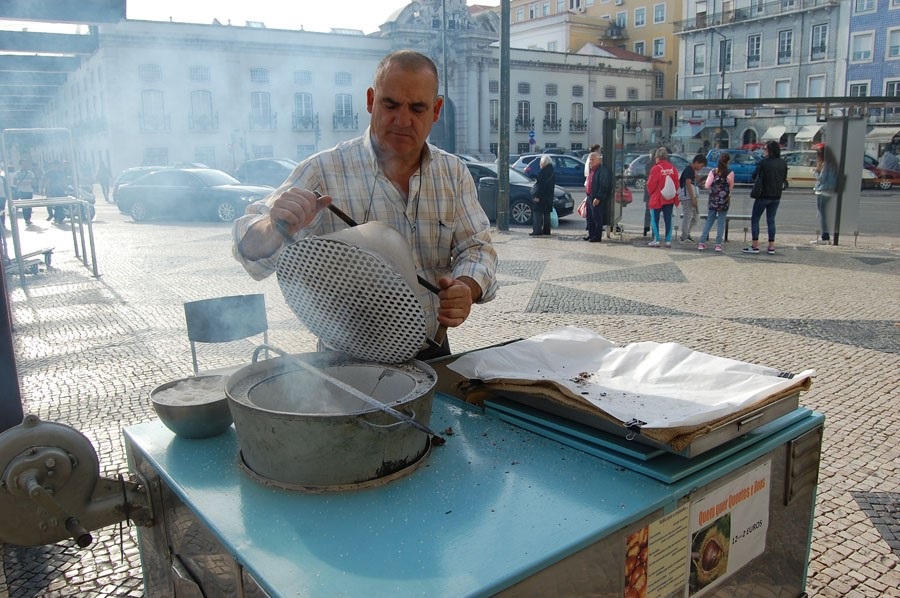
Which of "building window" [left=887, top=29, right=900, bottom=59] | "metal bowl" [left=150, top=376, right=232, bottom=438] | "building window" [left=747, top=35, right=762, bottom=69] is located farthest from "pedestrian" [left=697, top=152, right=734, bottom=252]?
"building window" [left=747, top=35, right=762, bottom=69]

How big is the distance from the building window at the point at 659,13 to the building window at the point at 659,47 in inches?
52.0

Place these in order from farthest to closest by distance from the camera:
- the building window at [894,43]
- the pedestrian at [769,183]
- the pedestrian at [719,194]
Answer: the building window at [894,43] → the pedestrian at [719,194] → the pedestrian at [769,183]

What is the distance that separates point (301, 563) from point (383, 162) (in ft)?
3.74

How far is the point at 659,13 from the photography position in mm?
51094

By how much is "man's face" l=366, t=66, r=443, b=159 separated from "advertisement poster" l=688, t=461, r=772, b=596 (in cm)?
111

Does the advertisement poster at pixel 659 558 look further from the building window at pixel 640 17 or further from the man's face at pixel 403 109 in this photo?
the building window at pixel 640 17

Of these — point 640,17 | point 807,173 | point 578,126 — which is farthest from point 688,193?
point 640,17

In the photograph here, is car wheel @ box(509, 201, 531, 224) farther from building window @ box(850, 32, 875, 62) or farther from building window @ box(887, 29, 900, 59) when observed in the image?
building window @ box(850, 32, 875, 62)

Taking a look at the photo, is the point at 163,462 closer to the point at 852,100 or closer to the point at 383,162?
the point at 383,162

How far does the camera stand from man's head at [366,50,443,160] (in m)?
1.71

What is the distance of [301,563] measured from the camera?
1.12m

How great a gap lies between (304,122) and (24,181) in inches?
334

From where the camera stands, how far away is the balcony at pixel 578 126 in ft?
144

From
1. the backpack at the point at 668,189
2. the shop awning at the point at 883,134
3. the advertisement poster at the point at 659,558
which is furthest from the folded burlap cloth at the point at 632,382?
the shop awning at the point at 883,134
